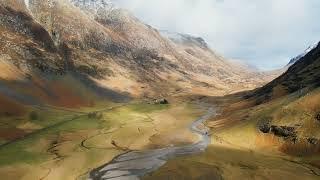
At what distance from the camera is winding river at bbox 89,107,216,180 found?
74688 mm

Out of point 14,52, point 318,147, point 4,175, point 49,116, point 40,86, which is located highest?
point 14,52

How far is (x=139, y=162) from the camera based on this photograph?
3300 inches

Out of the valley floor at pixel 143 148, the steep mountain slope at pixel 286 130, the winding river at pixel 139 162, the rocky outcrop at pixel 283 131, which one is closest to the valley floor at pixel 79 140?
the valley floor at pixel 143 148

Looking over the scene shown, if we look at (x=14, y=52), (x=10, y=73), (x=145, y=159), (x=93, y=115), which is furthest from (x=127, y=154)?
(x=14, y=52)

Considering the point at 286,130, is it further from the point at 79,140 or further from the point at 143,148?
the point at 79,140

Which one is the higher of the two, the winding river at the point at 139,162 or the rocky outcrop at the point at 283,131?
the rocky outcrop at the point at 283,131

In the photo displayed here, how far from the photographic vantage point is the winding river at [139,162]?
2940 inches

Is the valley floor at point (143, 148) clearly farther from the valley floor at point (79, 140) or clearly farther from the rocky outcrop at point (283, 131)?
the rocky outcrop at point (283, 131)

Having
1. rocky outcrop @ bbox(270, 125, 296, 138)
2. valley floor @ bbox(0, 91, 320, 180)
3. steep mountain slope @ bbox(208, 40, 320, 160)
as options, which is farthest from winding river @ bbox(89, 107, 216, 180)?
rocky outcrop @ bbox(270, 125, 296, 138)

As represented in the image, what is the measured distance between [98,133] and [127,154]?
29.0 m

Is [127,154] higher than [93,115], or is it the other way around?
[93,115]

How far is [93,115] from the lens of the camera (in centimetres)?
15138

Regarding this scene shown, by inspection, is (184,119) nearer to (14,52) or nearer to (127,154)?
(127,154)

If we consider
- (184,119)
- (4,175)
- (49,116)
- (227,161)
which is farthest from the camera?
(184,119)
